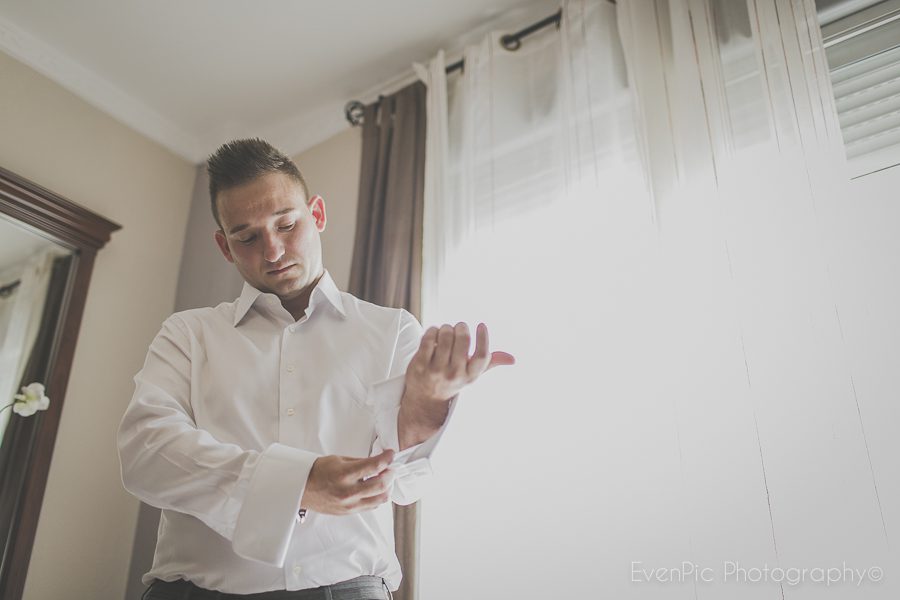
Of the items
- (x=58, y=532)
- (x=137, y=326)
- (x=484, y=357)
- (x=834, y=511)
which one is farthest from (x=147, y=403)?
(x=137, y=326)

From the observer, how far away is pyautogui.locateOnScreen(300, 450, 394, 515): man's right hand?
0.85 meters

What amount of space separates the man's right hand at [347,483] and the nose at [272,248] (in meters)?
0.54

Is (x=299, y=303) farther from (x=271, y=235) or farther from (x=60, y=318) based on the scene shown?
(x=60, y=318)

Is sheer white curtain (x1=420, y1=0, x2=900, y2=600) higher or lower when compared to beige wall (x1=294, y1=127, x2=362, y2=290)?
lower

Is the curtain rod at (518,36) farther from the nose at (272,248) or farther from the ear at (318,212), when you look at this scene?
the nose at (272,248)

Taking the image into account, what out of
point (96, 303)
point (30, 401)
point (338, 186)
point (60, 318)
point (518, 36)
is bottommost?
point (30, 401)

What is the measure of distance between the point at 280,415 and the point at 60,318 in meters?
1.39

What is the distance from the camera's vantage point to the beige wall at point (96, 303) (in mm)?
2123

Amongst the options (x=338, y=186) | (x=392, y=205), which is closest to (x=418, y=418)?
(x=392, y=205)

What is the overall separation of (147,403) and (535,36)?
1648mm

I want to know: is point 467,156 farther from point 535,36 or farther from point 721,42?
→ point 721,42

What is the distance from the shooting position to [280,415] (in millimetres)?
1174

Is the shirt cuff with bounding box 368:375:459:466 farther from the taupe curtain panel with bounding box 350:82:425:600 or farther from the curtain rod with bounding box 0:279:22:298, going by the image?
the curtain rod with bounding box 0:279:22:298

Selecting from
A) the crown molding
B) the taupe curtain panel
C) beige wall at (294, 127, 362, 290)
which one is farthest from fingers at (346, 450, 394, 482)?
the crown molding
